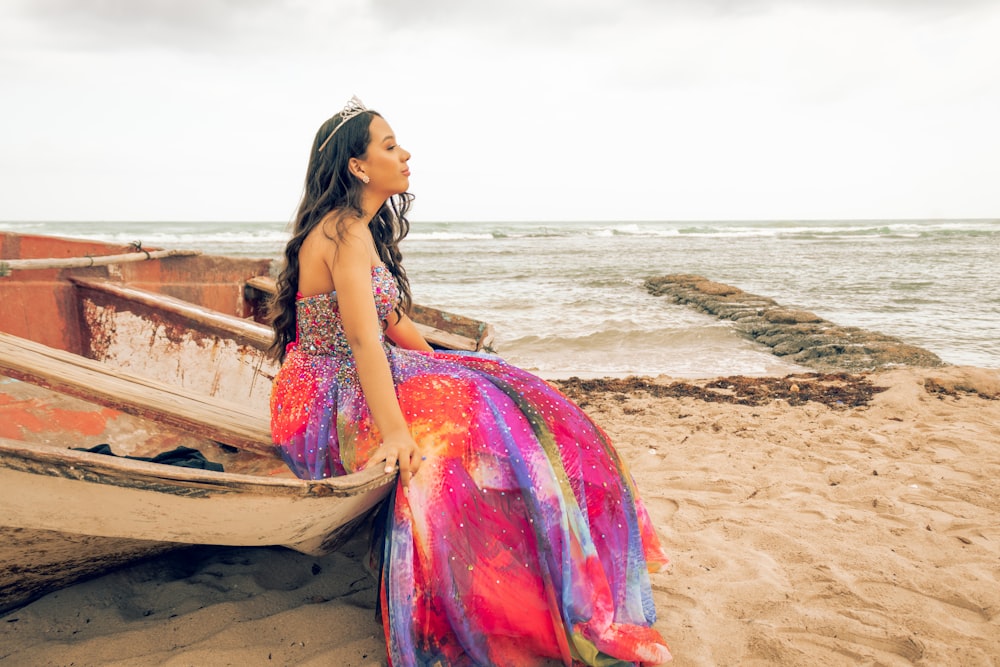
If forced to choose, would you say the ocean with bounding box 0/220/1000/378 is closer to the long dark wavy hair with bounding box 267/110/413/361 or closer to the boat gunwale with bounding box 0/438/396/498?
the long dark wavy hair with bounding box 267/110/413/361

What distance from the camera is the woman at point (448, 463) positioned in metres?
1.82

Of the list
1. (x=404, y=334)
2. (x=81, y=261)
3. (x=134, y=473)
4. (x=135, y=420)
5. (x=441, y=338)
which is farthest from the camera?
(x=81, y=261)

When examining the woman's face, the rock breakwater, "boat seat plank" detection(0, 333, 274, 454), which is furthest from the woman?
the rock breakwater

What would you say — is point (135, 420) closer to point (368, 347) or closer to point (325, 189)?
point (325, 189)

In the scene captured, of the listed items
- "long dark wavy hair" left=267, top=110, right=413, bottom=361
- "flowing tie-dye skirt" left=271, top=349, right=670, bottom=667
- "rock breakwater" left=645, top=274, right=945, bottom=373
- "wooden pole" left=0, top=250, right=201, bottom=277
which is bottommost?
"rock breakwater" left=645, top=274, right=945, bottom=373

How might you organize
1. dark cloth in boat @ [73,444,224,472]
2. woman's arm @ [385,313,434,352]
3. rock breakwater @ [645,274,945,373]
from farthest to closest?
rock breakwater @ [645,274,945,373] < woman's arm @ [385,313,434,352] < dark cloth in boat @ [73,444,224,472]

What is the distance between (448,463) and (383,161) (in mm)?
1012

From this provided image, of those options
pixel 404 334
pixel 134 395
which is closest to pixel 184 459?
pixel 134 395

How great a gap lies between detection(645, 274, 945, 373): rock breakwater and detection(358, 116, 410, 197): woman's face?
5643mm

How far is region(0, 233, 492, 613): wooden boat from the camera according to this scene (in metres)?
1.45

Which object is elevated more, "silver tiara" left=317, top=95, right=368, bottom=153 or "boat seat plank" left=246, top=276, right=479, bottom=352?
"silver tiara" left=317, top=95, right=368, bottom=153

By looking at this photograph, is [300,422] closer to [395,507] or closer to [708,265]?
[395,507]

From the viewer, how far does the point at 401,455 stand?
1827 mm

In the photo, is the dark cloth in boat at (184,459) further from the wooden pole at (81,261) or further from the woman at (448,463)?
the wooden pole at (81,261)
